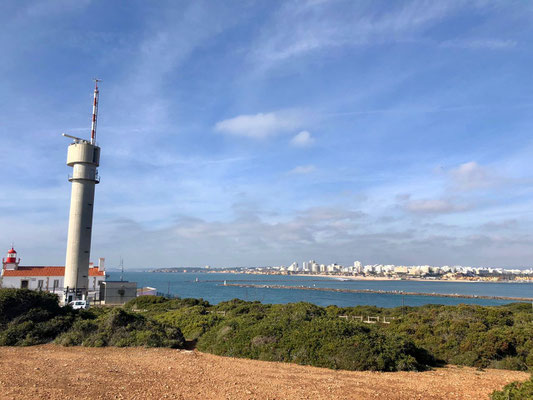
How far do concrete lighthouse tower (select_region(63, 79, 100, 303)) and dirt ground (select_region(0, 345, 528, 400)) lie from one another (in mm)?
22302

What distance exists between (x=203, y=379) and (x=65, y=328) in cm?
879

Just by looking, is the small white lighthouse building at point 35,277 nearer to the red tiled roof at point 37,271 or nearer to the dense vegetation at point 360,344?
the red tiled roof at point 37,271

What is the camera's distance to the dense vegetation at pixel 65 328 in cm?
1391

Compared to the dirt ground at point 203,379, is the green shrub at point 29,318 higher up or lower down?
higher up

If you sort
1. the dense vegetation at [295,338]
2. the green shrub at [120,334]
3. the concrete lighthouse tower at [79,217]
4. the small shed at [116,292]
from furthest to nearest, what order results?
1. the small shed at [116,292]
2. the concrete lighthouse tower at [79,217]
3. the green shrub at [120,334]
4. the dense vegetation at [295,338]

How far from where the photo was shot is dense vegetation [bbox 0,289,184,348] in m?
13.9

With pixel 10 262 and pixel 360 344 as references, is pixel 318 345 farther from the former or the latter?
pixel 10 262

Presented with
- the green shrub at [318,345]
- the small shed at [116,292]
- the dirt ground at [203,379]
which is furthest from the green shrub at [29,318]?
the small shed at [116,292]

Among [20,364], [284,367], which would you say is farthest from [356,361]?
[20,364]

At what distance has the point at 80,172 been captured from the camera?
3369 cm

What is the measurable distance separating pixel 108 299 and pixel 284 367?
1209 inches

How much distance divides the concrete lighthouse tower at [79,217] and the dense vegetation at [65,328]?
1724cm

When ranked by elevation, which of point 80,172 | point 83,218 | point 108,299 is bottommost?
point 108,299

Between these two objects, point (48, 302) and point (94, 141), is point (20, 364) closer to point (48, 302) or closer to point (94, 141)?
point (48, 302)
